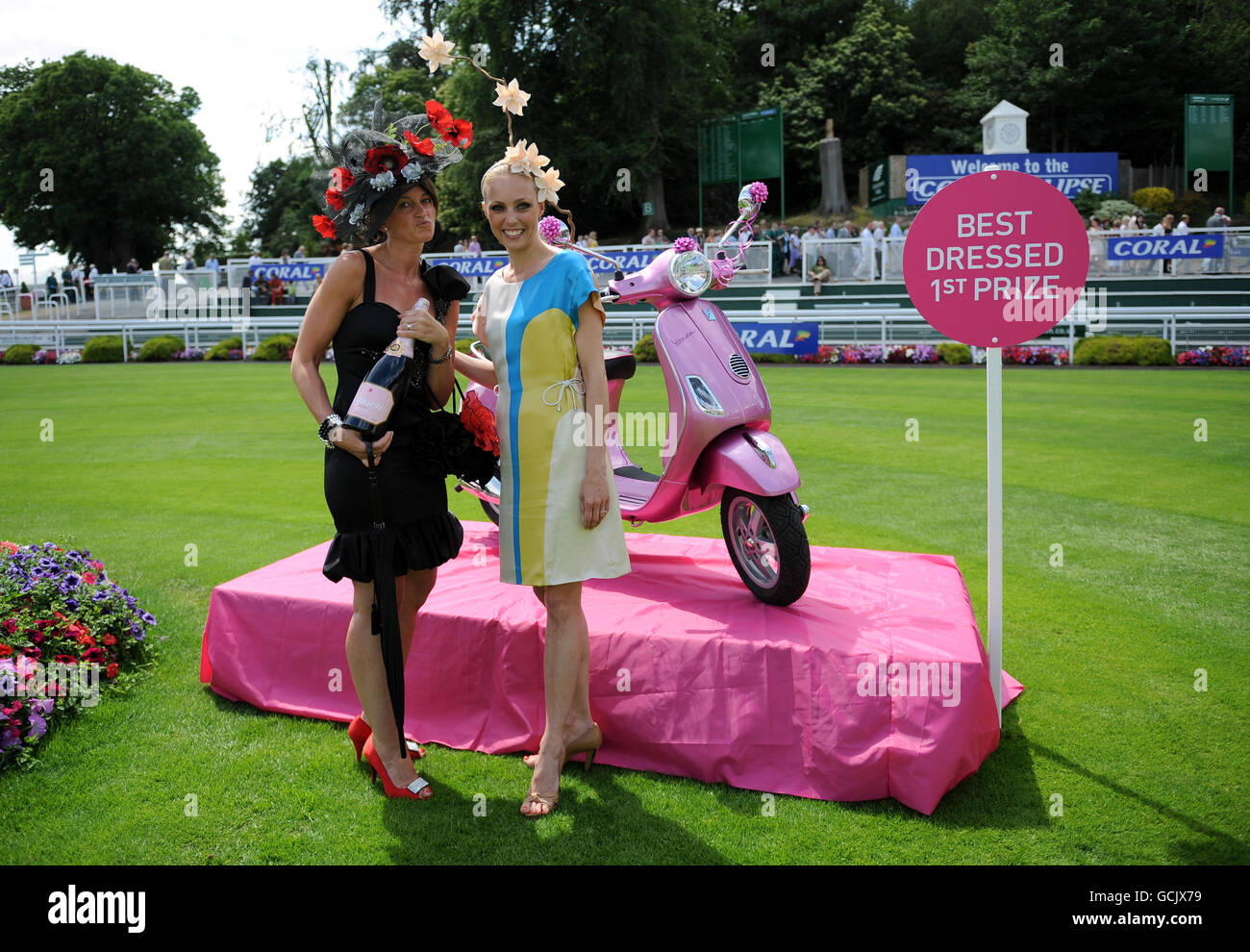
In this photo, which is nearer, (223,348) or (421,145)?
(421,145)

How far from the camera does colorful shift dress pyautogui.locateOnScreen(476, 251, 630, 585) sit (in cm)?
287

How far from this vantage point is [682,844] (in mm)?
2699

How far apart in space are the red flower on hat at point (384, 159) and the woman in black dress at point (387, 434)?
0.01 m

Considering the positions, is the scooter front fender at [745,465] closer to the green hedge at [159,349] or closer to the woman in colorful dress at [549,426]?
the woman in colorful dress at [549,426]

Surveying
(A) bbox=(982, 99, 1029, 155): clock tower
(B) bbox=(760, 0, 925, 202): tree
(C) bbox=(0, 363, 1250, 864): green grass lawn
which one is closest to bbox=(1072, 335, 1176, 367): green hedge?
(C) bbox=(0, 363, 1250, 864): green grass lawn

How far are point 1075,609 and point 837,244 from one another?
1714 centimetres

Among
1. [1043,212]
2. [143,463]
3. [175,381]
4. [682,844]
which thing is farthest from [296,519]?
[175,381]

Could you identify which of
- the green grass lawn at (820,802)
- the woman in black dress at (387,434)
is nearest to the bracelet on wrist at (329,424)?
the woman in black dress at (387,434)

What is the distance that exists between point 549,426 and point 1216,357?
49.7ft

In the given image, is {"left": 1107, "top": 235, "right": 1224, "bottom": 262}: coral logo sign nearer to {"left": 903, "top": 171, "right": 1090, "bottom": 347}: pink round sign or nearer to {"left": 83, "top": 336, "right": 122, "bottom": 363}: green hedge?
{"left": 903, "top": 171, "right": 1090, "bottom": 347}: pink round sign

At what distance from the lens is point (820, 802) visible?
2.92m

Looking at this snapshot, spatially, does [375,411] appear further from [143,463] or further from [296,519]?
[143,463]

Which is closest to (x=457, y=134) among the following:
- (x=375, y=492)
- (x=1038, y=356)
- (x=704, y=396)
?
(x=375, y=492)

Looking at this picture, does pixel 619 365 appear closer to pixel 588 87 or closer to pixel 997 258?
pixel 997 258
